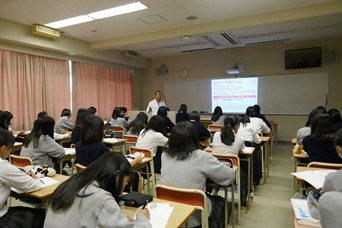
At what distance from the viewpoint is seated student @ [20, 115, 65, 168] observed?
279 cm

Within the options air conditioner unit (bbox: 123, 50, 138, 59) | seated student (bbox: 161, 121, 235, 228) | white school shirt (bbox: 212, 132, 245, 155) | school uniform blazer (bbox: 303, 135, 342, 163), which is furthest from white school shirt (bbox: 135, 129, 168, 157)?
air conditioner unit (bbox: 123, 50, 138, 59)

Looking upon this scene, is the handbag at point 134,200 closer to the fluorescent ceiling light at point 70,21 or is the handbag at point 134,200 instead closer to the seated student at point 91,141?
the seated student at point 91,141

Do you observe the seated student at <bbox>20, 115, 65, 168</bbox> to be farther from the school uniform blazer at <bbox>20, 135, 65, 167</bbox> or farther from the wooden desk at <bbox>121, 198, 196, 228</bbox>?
the wooden desk at <bbox>121, 198, 196, 228</bbox>

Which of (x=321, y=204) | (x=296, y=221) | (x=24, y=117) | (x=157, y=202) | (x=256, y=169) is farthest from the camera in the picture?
(x=24, y=117)

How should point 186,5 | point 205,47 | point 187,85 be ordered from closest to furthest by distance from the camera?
1. point 186,5
2. point 205,47
3. point 187,85

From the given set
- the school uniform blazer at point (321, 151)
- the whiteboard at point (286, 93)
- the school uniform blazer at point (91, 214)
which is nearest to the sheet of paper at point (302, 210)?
the school uniform blazer at point (91, 214)

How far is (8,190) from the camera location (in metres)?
1.64

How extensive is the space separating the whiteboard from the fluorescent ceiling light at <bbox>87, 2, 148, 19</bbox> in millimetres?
4501

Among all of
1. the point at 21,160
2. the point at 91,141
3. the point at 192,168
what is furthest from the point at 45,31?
the point at 192,168

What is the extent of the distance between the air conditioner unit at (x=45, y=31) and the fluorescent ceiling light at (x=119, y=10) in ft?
4.07

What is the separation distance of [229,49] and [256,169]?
→ 5255 millimetres

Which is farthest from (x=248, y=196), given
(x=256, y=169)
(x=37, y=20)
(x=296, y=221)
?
(x=37, y=20)

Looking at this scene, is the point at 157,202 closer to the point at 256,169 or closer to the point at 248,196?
the point at 248,196

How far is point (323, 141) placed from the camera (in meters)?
2.52
